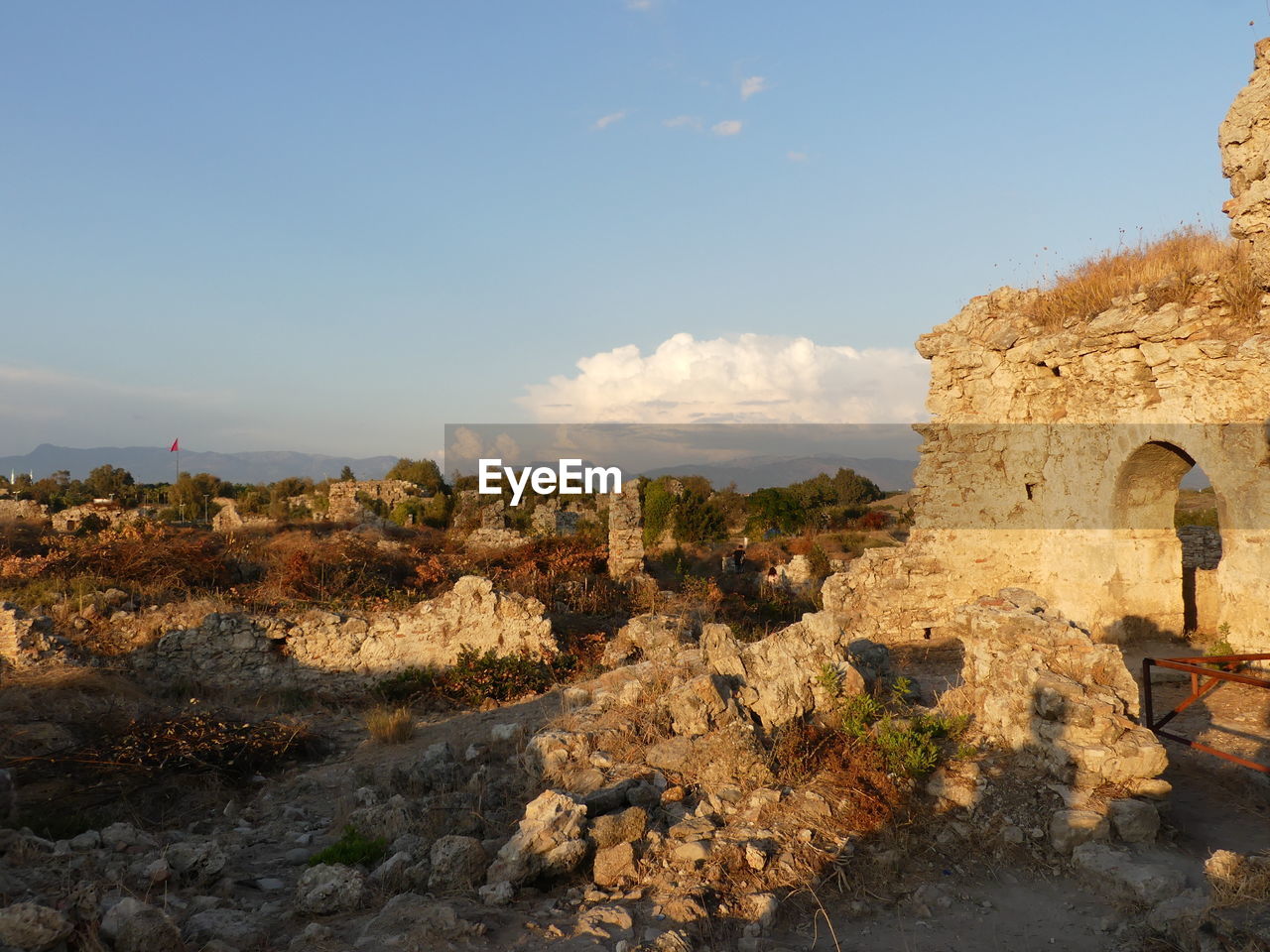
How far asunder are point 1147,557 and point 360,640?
10055 millimetres

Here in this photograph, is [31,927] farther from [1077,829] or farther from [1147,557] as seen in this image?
[1147,557]

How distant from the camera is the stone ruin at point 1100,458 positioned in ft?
28.9

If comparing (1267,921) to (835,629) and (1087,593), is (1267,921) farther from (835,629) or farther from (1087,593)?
(1087,593)

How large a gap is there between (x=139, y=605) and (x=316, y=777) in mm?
5607

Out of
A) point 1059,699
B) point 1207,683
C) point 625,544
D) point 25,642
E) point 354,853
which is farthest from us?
point 625,544

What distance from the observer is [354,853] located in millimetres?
5594

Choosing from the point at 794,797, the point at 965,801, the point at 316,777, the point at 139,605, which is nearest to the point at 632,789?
the point at 794,797

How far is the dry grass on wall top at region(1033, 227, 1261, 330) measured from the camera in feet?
29.0

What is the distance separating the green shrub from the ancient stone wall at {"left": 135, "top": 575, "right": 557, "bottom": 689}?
576cm

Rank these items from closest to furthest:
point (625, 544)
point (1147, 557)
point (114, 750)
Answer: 1. point (114, 750)
2. point (1147, 557)
3. point (625, 544)

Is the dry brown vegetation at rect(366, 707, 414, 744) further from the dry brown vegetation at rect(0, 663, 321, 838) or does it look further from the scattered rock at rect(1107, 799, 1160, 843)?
the scattered rock at rect(1107, 799, 1160, 843)

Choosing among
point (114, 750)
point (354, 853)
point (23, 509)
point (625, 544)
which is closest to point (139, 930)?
point (354, 853)

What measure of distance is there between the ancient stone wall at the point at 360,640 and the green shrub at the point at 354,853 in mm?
5759

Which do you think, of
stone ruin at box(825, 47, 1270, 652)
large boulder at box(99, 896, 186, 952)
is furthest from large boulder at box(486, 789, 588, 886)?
stone ruin at box(825, 47, 1270, 652)
